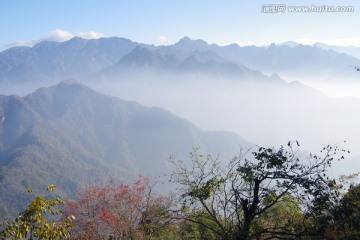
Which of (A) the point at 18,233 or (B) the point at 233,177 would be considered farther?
(B) the point at 233,177

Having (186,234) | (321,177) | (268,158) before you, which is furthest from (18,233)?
(186,234)

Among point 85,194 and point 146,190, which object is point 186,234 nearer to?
point 146,190

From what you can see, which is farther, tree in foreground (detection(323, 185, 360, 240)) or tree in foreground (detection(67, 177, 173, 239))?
tree in foreground (detection(67, 177, 173, 239))

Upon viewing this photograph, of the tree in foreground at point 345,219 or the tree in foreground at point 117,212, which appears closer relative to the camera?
the tree in foreground at point 345,219

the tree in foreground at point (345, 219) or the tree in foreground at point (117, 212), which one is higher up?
the tree in foreground at point (345, 219)

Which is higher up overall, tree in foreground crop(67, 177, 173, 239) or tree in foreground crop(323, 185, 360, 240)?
tree in foreground crop(323, 185, 360, 240)

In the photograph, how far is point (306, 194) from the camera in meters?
14.1

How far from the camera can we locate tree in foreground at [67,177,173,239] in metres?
27.4

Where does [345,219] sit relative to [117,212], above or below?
above

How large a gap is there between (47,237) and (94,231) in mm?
19055

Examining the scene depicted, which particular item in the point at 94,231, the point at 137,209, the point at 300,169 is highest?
the point at 300,169

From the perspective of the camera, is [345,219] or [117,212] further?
[117,212]

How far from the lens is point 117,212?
30734mm

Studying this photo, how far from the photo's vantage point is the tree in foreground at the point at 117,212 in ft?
90.0
